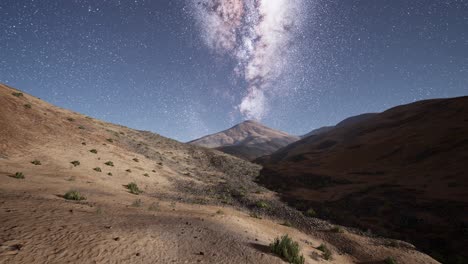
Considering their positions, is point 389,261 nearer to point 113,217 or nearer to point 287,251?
point 287,251

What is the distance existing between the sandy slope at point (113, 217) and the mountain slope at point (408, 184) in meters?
4.72

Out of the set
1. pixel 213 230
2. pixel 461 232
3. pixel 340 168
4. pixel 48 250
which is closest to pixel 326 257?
pixel 213 230

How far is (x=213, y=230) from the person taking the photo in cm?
962

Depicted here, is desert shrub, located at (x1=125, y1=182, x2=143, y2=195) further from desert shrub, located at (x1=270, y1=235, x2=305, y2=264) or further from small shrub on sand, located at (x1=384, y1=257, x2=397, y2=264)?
small shrub on sand, located at (x1=384, y1=257, x2=397, y2=264)

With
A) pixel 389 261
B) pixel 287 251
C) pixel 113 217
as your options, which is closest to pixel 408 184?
pixel 389 261

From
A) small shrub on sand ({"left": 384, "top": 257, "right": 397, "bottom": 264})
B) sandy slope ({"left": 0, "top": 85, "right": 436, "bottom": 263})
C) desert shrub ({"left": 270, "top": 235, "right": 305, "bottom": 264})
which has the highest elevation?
sandy slope ({"left": 0, "top": 85, "right": 436, "bottom": 263})

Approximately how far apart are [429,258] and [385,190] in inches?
639

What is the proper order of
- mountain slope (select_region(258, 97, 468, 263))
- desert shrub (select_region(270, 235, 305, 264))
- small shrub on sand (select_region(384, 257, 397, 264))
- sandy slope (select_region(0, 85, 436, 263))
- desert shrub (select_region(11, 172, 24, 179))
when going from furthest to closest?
mountain slope (select_region(258, 97, 468, 263))
desert shrub (select_region(11, 172, 24, 179))
small shrub on sand (select_region(384, 257, 397, 264))
desert shrub (select_region(270, 235, 305, 264))
sandy slope (select_region(0, 85, 436, 263))

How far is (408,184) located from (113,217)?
31.5 metres

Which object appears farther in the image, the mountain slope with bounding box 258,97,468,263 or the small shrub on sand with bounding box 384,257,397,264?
the mountain slope with bounding box 258,97,468,263

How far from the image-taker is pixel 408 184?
2805cm

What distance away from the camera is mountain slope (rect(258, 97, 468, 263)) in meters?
17.7

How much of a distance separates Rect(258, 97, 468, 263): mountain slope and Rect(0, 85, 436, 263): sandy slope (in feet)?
15.5

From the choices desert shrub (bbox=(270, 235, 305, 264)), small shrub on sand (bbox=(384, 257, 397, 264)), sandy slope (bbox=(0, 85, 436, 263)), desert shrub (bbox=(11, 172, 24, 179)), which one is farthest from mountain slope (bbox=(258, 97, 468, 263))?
desert shrub (bbox=(11, 172, 24, 179))
